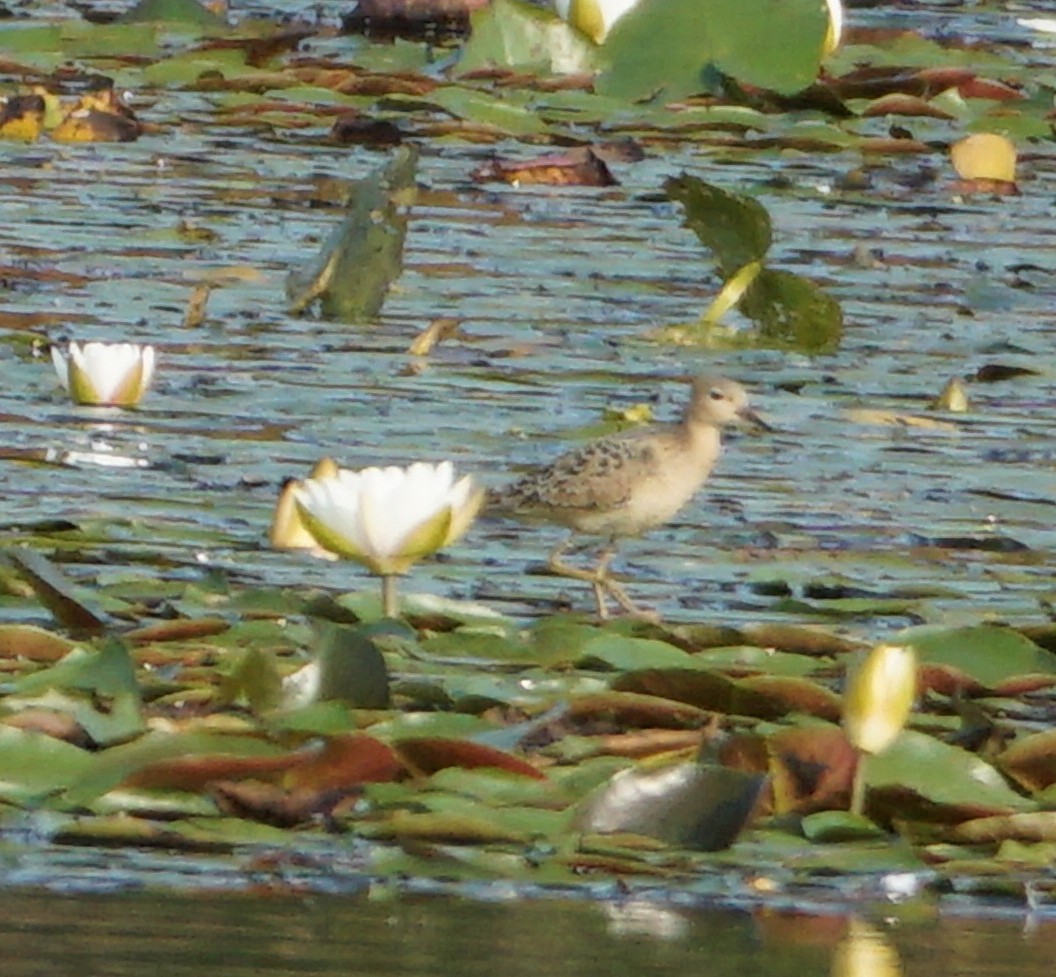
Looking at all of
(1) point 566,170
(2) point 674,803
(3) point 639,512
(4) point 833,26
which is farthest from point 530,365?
(4) point 833,26

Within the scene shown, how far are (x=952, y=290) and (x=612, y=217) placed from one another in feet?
4.84

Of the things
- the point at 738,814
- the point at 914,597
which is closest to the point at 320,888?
the point at 738,814

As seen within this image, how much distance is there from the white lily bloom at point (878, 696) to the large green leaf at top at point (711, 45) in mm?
7416

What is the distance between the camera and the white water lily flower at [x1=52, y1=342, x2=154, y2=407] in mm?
7332

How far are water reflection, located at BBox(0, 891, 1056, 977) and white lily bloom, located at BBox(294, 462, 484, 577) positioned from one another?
4.04 ft

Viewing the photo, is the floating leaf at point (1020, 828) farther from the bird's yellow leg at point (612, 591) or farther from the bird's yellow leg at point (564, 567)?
the bird's yellow leg at point (564, 567)

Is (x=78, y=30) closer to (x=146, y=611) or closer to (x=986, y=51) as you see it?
(x=986, y=51)

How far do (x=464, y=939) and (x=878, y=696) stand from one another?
2.33 feet

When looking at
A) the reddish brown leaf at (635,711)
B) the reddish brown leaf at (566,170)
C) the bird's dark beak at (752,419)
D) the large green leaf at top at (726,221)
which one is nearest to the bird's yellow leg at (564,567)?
the bird's dark beak at (752,419)

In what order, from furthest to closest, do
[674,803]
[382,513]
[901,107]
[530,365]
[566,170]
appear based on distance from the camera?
[901,107] → [566,170] → [530,365] → [382,513] → [674,803]

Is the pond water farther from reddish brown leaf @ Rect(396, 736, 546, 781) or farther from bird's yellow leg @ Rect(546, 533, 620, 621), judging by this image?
reddish brown leaf @ Rect(396, 736, 546, 781)

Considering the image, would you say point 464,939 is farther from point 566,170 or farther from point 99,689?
point 566,170

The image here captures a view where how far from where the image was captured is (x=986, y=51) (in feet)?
48.0

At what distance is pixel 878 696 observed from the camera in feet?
14.0
